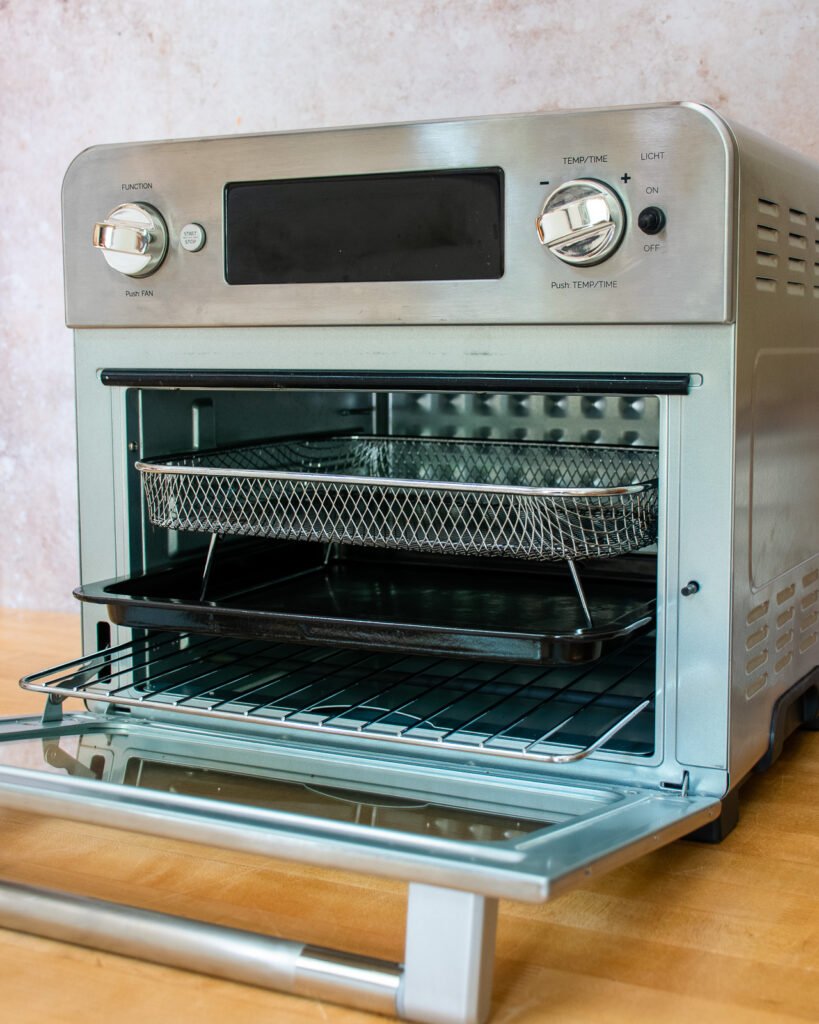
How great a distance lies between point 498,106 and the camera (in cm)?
153

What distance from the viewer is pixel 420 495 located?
1232 mm

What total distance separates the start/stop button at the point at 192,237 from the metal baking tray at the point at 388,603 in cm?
29

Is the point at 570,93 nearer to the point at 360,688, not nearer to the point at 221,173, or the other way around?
the point at 221,173

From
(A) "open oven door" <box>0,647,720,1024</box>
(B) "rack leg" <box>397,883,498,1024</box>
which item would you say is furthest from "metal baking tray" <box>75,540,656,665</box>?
(B) "rack leg" <box>397,883,498,1024</box>

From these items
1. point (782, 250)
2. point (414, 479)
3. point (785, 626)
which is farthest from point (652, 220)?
point (785, 626)

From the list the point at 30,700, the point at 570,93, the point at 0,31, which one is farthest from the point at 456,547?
the point at 0,31

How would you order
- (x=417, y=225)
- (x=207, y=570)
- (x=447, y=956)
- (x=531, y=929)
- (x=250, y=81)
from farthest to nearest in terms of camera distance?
(x=250, y=81)
(x=207, y=570)
(x=417, y=225)
(x=531, y=929)
(x=447, y=956)

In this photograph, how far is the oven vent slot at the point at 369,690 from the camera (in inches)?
37.9

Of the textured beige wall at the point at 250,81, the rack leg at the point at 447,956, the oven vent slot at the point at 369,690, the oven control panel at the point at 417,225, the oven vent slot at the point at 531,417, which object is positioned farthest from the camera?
the textured beige wall at the point at 250,81

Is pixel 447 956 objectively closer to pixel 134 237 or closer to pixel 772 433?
pixel 772 433

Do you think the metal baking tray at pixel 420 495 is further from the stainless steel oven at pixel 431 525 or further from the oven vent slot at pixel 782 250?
the oven vent slot at pixel 782 250

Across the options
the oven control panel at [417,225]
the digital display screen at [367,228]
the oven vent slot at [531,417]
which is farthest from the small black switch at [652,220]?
the oven vent slot at [531,417]

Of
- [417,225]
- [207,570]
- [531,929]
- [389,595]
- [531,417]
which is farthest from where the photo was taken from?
[531,417]

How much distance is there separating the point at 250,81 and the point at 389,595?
0.84m
